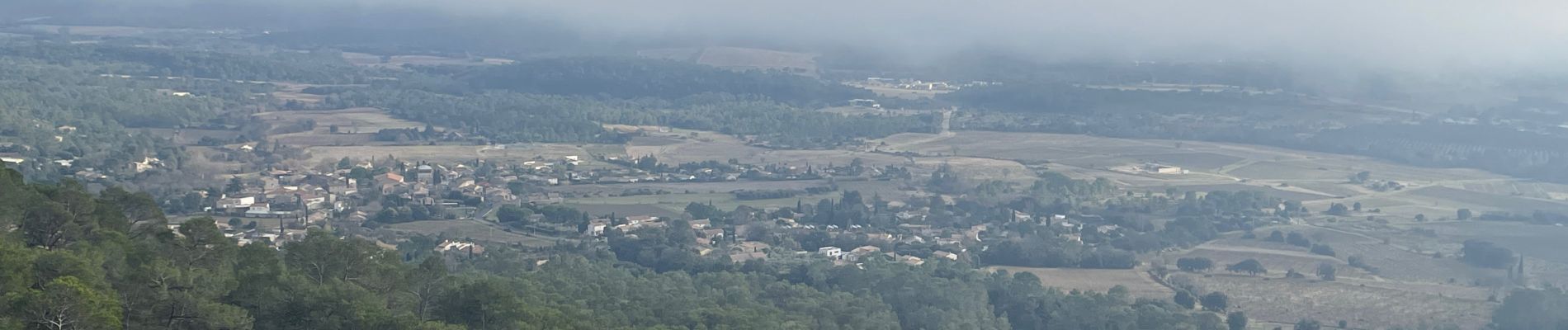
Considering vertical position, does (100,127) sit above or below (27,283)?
below

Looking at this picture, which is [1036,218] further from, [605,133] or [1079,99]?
[1079,99]

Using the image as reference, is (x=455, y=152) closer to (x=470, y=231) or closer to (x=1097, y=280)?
(x=470, y=231)

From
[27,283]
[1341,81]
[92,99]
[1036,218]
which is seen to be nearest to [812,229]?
[1036,218]

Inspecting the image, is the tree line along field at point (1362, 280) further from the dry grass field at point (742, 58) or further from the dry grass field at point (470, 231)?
the dry grass field at point (742, 58)

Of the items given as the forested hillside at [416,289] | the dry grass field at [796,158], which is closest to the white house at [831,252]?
the forested hillside at [416,289]

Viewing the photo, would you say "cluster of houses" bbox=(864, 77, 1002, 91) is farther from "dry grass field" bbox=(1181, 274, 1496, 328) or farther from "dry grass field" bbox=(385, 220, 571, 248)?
"dry grass field" bbox=(1181, 274, 1496, 328)

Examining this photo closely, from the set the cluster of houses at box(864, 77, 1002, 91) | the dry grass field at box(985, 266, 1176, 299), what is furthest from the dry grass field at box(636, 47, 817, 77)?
the dry grass field at box(985, 266, 1176, 299)
